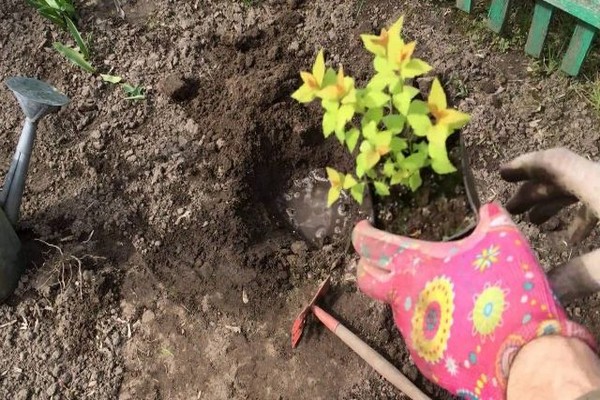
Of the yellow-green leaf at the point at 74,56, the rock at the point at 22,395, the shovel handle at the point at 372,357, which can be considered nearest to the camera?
the shovel handle at the point at 372,357

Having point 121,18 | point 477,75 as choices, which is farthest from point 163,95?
point 477,75

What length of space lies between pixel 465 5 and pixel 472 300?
1524 millimetres

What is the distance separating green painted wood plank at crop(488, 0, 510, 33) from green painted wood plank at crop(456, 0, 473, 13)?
86mm

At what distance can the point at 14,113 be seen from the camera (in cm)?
224

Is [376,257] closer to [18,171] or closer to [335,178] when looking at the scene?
[335,178]

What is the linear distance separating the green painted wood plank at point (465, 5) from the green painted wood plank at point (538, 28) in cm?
25

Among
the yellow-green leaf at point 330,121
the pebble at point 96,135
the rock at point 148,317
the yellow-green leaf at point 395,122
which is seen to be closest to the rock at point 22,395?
the rock at point 148,317

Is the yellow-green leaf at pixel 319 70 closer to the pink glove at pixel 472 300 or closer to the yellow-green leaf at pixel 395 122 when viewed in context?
the yellow-green leaf at pixel 395 122

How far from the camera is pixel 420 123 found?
1194mm

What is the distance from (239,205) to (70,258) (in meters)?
0.57

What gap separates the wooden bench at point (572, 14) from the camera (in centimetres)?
200

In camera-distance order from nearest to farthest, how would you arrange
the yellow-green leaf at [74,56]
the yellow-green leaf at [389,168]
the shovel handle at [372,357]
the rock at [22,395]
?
the yellow-green leaf at [389,168] → the shovel handle at [372,357] → the rock at [22,395] → the yellow-green leaf at [74,56]

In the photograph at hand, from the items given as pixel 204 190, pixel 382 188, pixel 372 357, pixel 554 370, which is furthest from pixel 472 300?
pixel 204 190

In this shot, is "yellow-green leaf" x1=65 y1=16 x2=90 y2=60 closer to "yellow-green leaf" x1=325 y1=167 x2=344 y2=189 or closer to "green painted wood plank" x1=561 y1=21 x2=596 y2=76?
"yellow-green leaf" x1=325 y1=167 x2=344 y2=189
